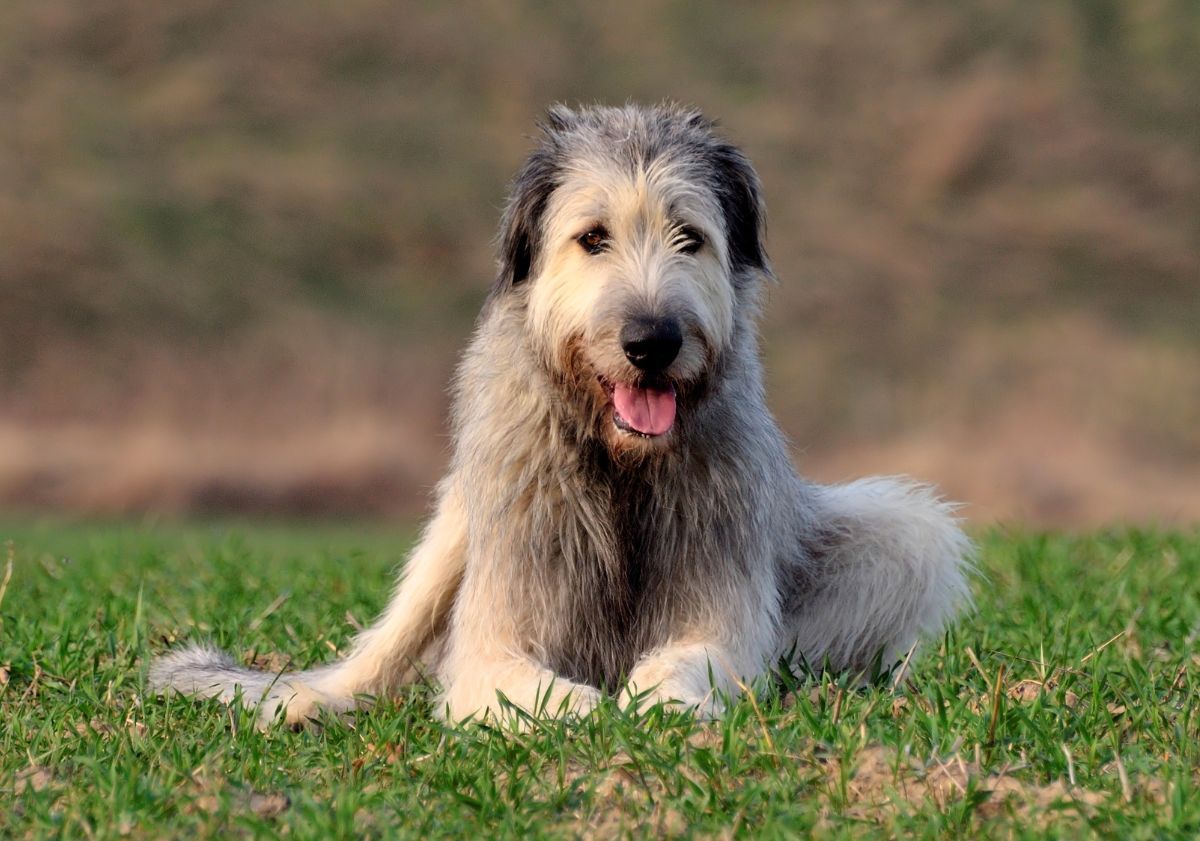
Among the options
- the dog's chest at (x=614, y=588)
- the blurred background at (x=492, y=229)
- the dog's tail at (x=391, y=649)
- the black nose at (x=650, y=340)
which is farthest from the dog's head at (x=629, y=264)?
the blurred background at (x=492, y=229)

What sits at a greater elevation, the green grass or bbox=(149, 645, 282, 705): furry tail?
the green grass

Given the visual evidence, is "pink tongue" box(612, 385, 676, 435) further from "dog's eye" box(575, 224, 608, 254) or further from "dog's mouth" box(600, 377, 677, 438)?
"dog's eye" box(575, 224, 608, 254)

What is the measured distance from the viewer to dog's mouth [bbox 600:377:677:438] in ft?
Answer: 16.1

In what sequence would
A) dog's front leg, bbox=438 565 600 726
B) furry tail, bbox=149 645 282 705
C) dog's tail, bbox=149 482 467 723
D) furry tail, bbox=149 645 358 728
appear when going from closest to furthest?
dog's front leg, bbox=438 565 600 726 < furry tail, bbox=149 645 358 728 < furry tail, bbox=149 645 282 705 < dog's tail, bbox=149 482 467 723

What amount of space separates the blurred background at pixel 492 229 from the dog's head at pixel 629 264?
1495cm

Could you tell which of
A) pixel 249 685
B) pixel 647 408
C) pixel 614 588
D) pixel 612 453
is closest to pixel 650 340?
pixel 647 408

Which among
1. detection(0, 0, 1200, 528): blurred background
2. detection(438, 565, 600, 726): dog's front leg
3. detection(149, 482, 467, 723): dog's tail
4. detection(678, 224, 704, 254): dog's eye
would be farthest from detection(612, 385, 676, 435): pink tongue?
detection(0, 0, 1200, 528): blurred background

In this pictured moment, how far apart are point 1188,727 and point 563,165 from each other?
2584 mm

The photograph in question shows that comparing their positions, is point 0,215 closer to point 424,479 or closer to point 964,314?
point 424,479

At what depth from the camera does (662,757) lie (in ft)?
13.3

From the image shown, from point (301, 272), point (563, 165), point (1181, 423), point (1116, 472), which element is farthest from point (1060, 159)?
point (563, 165)

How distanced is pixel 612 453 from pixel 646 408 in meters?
0.26

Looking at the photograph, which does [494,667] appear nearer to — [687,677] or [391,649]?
[687,677]

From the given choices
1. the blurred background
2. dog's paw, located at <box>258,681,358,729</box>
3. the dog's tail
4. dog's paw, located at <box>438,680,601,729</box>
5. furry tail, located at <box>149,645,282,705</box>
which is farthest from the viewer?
the blurred background
